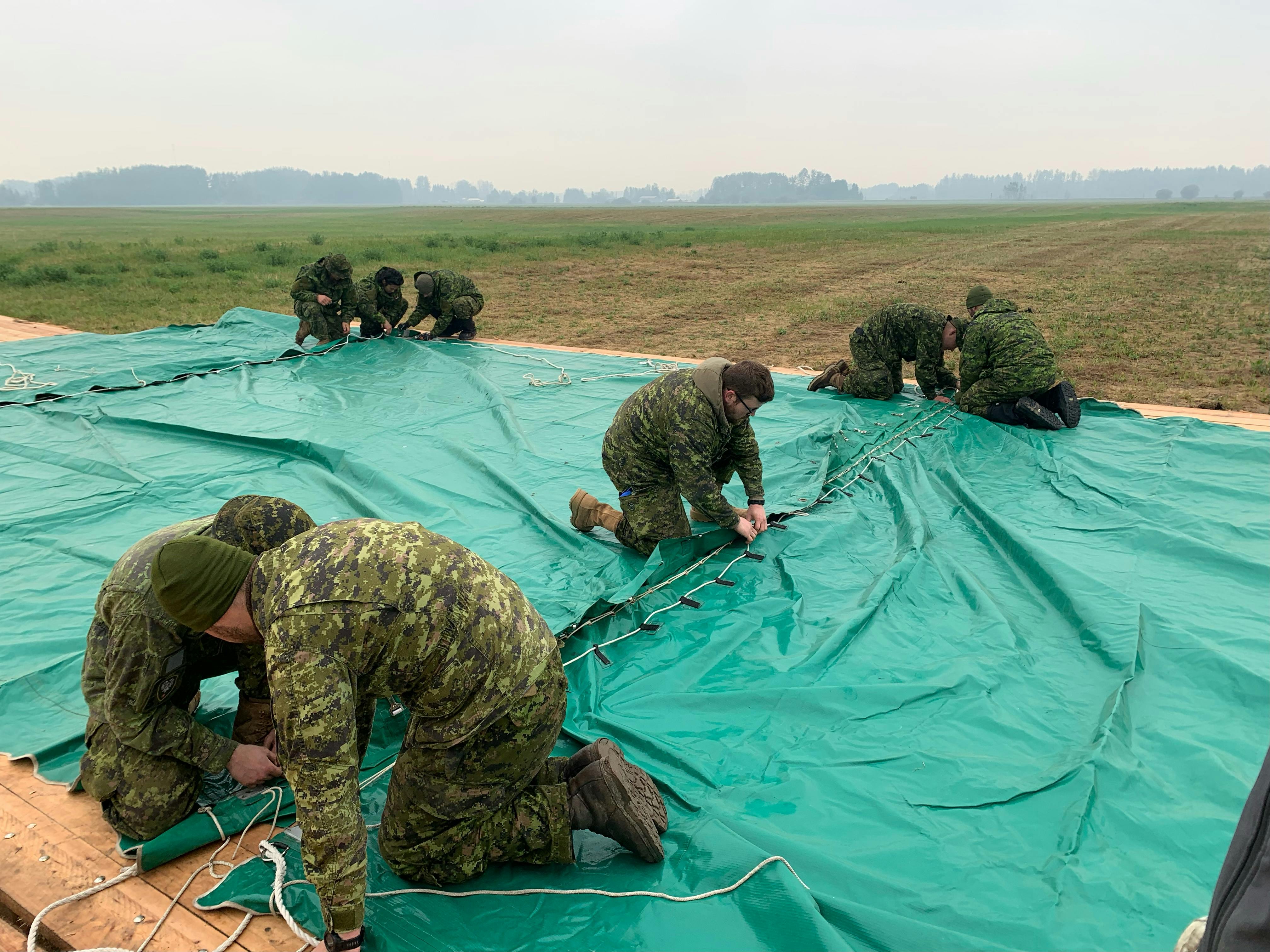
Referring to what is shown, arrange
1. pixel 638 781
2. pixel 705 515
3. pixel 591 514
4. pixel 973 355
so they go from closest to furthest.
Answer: pixel 638 781 → pixel 705 515 → pixel 591 514 → pixel 973 355

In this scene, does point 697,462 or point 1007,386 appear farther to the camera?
point 1007,386

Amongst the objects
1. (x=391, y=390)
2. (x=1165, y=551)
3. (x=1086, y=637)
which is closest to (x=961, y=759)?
(x=1086, y=637)

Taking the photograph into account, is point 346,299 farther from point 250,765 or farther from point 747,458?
point 250,765

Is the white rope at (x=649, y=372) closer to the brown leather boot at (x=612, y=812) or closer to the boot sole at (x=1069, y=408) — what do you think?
the boot sole at (x=1069, y=408)

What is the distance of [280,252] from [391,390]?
20.0 metres

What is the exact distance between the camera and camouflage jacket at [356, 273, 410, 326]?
9.32 metres

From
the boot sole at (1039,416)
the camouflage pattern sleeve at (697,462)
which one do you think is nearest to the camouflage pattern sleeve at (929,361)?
the boot sole at (1039,416)

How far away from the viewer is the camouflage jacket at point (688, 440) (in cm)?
404

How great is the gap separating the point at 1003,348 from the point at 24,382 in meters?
8.60

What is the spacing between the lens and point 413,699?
2.09 m

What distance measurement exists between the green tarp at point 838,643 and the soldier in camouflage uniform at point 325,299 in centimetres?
224

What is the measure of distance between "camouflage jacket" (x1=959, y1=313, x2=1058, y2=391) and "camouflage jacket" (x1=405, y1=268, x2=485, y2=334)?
5.68 metres

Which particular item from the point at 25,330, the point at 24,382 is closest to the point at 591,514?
the point at 24,382

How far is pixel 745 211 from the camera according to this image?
89.6 m
